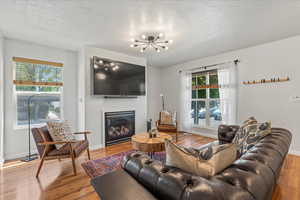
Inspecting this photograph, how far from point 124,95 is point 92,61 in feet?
3.88

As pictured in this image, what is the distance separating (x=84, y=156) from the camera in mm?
2992

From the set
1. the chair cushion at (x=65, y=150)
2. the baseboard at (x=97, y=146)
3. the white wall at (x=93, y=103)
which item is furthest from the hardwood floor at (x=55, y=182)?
the white wall at (x=93, y=103)

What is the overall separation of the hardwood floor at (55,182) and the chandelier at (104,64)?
7.03 feet

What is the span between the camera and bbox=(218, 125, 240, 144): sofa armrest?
2.35m

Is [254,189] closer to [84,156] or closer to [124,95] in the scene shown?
[84,156]

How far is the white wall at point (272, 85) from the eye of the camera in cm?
296

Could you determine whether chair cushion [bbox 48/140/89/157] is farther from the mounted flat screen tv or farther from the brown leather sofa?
the brown leather sofa

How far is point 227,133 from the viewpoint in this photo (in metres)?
2.40

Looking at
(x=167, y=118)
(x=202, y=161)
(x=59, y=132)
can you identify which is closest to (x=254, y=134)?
(x=202, y=161)

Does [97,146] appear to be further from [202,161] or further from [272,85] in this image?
[272,85]

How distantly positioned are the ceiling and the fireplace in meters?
1.84

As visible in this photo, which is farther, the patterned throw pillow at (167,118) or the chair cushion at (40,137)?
the patterned throw pillow at (167,118)

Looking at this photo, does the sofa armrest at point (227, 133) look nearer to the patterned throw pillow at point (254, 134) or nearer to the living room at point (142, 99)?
the living room at point (142, 99)

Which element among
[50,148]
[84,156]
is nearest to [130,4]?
[50,148]
